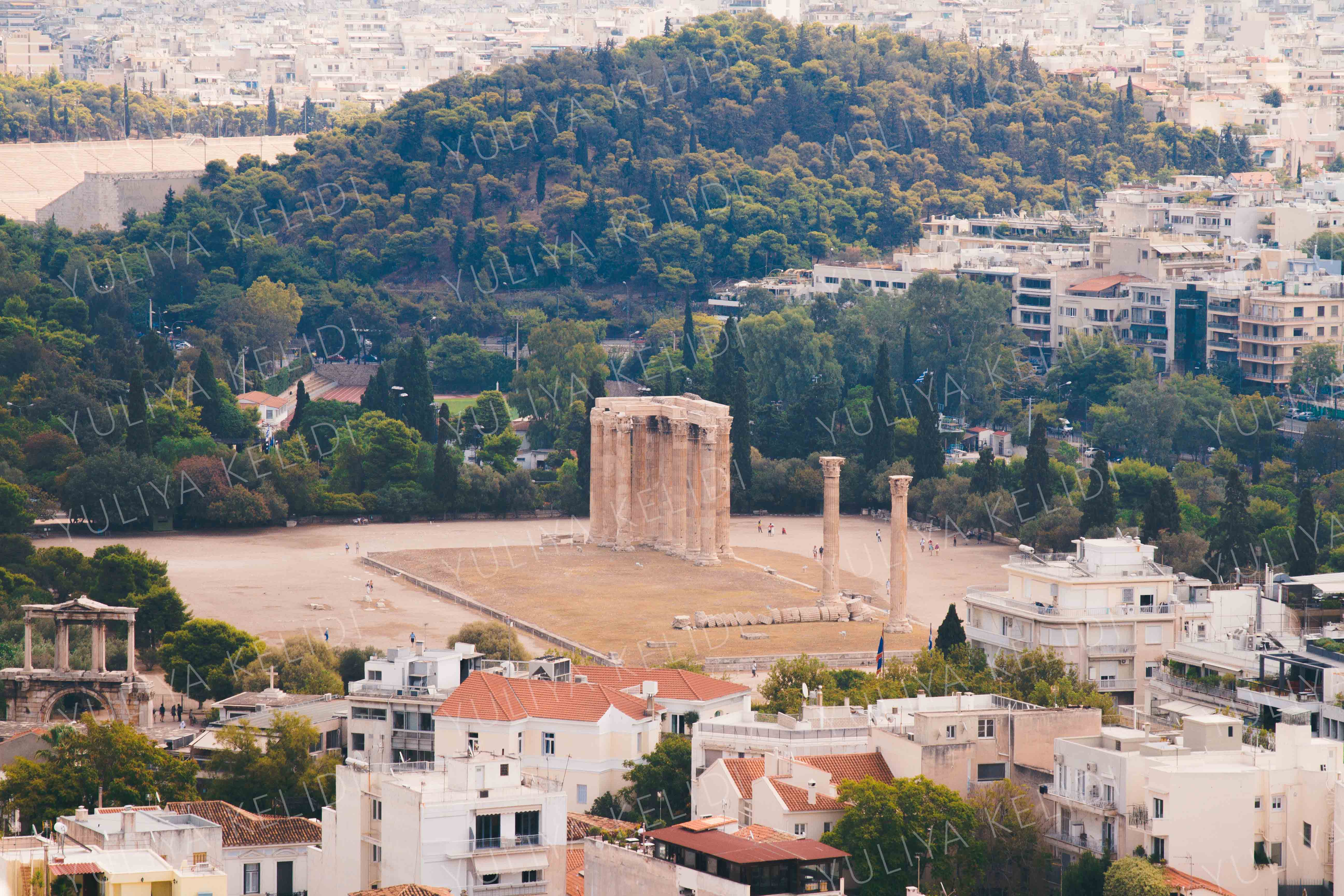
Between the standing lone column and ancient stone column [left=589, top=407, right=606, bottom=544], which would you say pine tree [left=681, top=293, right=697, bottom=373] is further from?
the standing lone column

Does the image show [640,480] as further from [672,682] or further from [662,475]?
[672,682]

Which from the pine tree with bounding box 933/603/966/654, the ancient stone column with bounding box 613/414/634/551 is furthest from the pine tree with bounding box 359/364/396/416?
the pine tree with bounding box 933/603/966/654

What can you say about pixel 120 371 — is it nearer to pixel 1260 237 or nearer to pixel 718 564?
pixel 718 564

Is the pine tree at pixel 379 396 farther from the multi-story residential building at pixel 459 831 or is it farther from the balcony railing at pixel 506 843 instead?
the balcony railing at pixel 506 843

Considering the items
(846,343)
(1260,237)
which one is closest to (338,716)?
(846,343)

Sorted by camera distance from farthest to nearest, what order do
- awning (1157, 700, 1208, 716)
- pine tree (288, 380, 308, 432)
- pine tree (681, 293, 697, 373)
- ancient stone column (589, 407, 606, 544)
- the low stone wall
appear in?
pine tree (681, 293, 697, 373)
pine tree (288, 380, 308, 432)
ancient stone column (589, 407, 606, 544)
the low stone wall
awning (1157, 700, 1208, 716)

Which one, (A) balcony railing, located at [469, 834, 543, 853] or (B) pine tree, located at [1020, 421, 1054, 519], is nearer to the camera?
(A) balcony railing, located at [469, 834, 543, 853]
